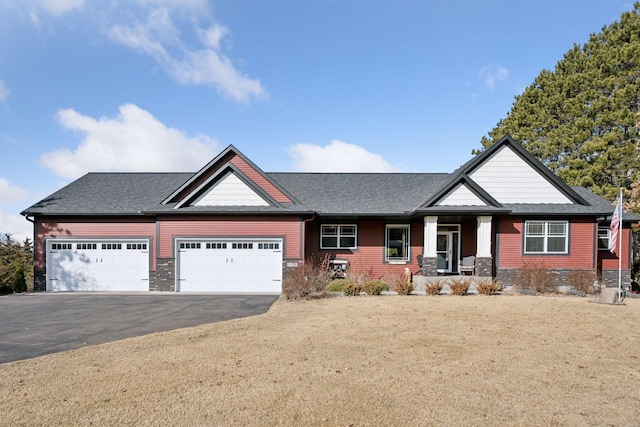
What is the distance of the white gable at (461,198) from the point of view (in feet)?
55.0

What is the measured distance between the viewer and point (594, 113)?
1101 inches

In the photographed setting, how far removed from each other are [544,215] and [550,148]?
50.9ft

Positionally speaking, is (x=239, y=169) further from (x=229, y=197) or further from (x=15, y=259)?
(x=15, y=259)

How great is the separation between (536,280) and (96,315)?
16.4 meters

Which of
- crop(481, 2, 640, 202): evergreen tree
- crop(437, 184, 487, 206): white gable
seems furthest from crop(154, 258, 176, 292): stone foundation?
crop(481, 2, 640, 202): evergreen tree

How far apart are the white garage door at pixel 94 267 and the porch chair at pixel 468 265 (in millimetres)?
15141

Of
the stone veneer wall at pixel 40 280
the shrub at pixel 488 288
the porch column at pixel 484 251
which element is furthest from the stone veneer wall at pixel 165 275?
the porch column at pixel 484 251

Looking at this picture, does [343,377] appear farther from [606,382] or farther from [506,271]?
[506,271]

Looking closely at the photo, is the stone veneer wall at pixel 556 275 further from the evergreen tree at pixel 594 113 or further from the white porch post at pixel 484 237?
the evergreen tree at pixel 594 113

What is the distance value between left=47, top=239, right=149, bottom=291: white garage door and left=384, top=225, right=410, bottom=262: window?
11958 mm

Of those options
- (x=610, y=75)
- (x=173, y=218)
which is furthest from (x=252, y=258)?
(x=610, y=75)

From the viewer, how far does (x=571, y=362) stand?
6855mm

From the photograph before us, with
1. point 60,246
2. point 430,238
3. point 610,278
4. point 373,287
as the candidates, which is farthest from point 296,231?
point 610,278

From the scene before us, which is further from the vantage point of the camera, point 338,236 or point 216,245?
point 338,236
